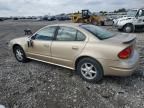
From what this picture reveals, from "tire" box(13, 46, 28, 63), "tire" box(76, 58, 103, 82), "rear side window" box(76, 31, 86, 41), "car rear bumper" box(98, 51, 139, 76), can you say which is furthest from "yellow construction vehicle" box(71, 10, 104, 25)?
"car rear bumper" box(98, 51, 139, 76)

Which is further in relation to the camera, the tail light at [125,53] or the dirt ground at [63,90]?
the tail light at [125,53]

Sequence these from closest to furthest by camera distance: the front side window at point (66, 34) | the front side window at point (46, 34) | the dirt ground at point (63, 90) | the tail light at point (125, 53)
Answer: the dirt ground at point (63, 90) → the tail light at point (125, 53) → the front side window at point (66, 34) → the front side window at point (46, 34)

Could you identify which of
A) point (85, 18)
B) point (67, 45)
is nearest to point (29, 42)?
point (67, 45)

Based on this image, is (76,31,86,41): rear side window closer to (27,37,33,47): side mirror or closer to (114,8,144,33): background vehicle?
(27,37,33,47): side mirror

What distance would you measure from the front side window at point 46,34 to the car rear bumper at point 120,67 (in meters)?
1.97

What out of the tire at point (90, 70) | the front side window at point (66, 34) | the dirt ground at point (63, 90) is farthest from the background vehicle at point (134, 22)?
the tire at point (90, 70)

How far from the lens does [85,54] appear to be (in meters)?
4.58

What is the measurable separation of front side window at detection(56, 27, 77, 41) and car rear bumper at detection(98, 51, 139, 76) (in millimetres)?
1208

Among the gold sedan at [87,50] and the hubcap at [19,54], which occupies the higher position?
the gold sedan at [87,50]

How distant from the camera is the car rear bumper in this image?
13.8ft

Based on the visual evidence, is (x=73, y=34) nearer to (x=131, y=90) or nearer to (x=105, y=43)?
(x=105, y=43)

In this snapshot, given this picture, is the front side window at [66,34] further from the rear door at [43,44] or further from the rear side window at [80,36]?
the rear door at [43,44]

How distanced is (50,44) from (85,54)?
1.32 meters

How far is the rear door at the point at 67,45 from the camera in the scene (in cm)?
478
